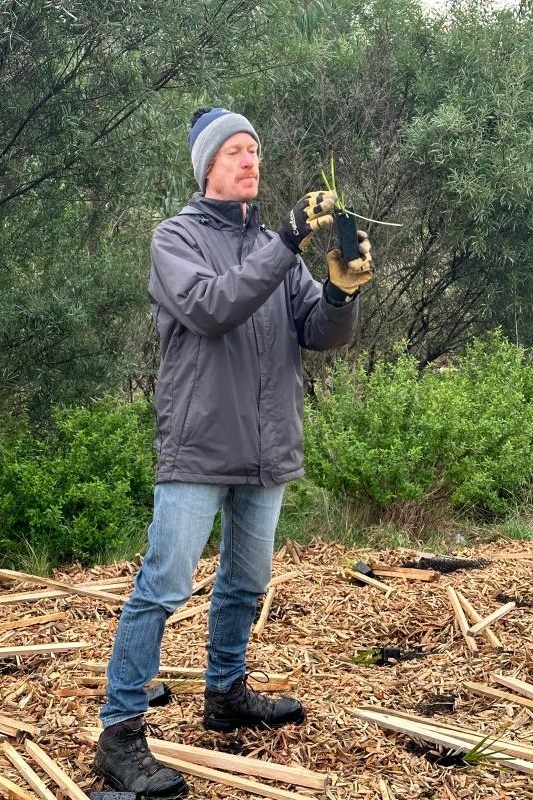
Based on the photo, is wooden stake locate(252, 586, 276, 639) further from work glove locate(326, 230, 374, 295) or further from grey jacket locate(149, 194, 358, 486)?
work glove locate(326, 230, 374, 295)

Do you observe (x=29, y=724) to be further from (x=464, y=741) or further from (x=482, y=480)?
(x=482, y=480)

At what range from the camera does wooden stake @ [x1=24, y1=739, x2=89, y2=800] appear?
305cm

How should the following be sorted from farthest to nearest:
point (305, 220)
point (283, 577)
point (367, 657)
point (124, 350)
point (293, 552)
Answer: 1. point (124, 350)
2. point (293, 552)
3. point (283, 577)
4. point (367, 657)
5. point (305, 220)

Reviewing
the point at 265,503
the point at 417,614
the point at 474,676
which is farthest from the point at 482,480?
the point at 265,503

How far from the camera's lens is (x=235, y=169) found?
10.4 ft

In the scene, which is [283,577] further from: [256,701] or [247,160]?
[247,160]

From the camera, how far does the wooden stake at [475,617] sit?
4.41 metres

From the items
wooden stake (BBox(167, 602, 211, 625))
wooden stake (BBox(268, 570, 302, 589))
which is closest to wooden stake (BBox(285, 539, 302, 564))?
wooden stake (BBox(268, 570, 302, 589))

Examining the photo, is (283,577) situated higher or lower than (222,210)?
lower

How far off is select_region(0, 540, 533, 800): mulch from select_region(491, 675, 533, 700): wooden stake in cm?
8

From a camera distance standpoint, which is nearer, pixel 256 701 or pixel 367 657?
pixel 256 701

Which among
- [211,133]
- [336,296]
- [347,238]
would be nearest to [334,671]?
[336,296]

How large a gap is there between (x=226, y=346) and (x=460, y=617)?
2.31m

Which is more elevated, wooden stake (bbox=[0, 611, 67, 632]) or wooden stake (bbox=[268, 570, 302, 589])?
wooden stake (bbox=[268, 570, 302, 589])
